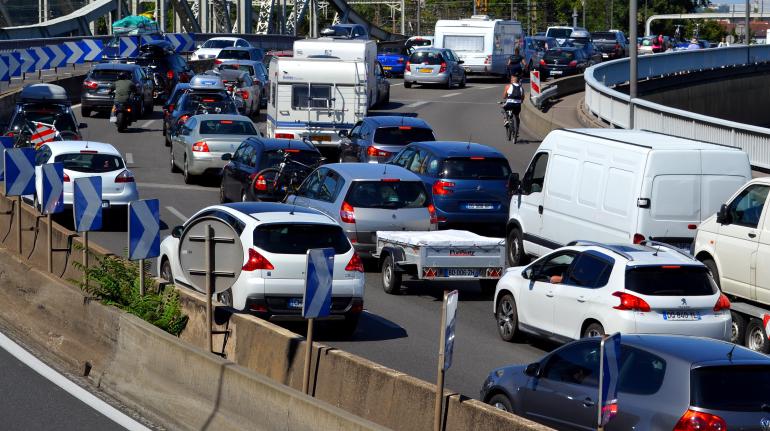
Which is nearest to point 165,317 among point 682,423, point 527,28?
point 682,423

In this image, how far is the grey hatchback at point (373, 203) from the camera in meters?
20.9

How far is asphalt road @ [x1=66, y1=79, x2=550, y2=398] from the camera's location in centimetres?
1538

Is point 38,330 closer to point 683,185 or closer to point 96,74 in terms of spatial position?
point 683,185

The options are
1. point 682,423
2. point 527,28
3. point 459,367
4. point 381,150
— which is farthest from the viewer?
point 527,28

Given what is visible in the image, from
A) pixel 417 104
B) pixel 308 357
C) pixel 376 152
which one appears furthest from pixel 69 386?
pixel 417 104

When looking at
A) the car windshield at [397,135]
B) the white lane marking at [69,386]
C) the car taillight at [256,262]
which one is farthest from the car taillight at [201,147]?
the car taillight at [256,262]

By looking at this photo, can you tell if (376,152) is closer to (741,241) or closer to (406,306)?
(406,306)

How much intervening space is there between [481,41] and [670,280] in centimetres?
5052

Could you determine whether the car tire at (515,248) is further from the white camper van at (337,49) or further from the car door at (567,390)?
the white camper van at (337,49)

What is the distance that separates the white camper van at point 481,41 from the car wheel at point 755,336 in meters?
48.7

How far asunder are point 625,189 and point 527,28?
129672 mm

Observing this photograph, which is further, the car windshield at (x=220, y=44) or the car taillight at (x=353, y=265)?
the car windshield at (x=220, y=44)

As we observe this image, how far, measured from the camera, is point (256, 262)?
15.7m

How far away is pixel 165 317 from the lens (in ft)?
46.0
